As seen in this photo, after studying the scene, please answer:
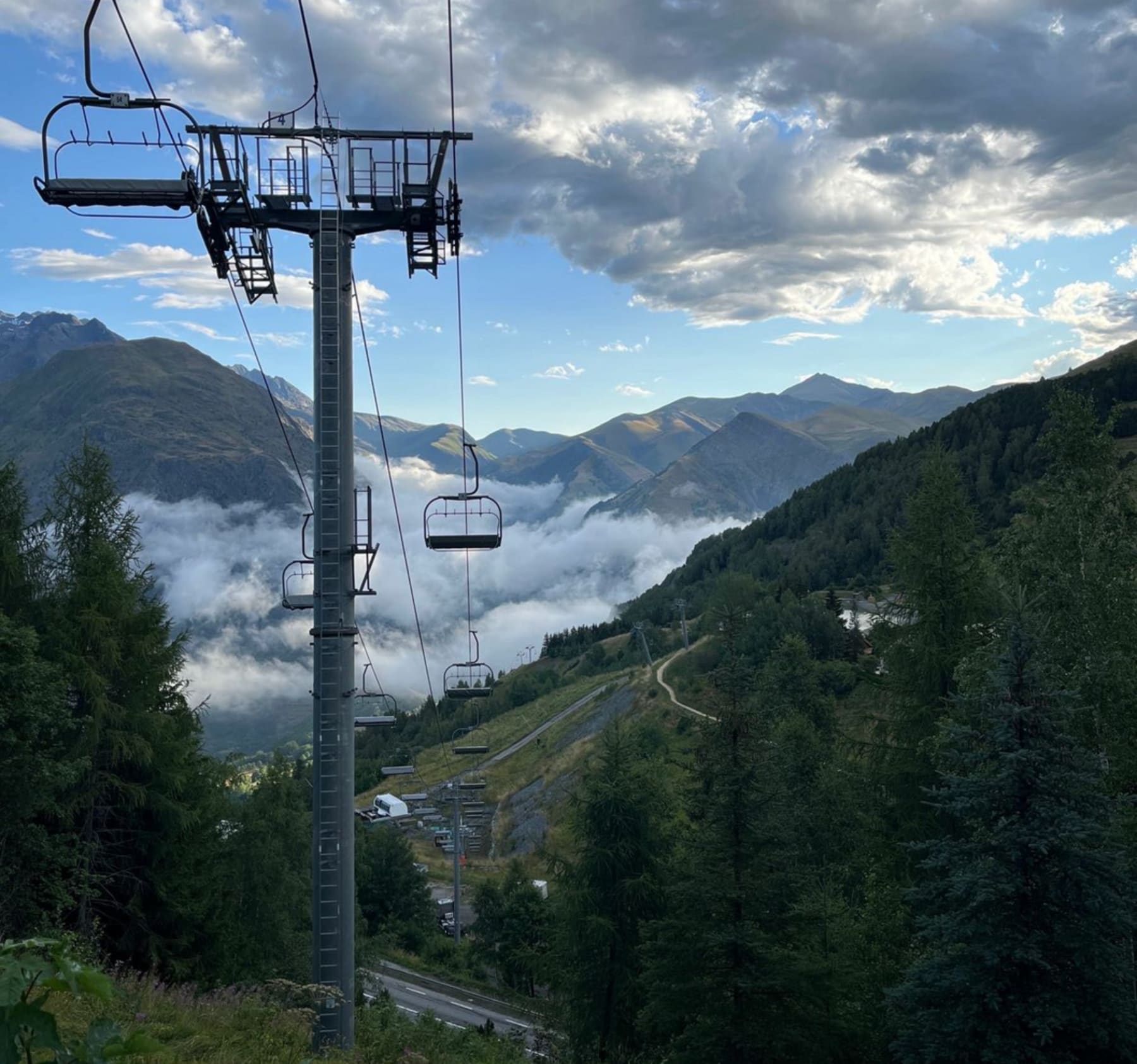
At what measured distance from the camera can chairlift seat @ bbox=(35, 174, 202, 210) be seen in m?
11.6

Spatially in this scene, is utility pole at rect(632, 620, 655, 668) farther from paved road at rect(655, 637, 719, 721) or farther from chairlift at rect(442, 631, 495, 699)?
chairlift at rect(442, 631, 495, 699)

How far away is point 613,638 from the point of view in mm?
156125

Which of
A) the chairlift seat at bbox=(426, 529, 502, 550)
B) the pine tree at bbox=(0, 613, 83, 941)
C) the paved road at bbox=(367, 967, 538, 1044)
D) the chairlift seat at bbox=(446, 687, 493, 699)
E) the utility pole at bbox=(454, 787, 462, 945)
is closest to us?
the chairlift seat at bbox=(426, 529, 502, 550)

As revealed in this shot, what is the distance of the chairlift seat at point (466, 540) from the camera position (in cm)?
1465

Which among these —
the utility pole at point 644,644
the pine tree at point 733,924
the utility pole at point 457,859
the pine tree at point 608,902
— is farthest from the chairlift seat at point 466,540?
the utility pole at point 644,644

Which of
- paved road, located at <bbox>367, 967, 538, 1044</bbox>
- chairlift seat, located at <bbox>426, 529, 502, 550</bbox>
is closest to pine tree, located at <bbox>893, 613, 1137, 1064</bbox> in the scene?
chairlift seat, located at <bbox>426, 529, 502, 550</bbox>

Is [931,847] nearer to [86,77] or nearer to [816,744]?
[86,77]

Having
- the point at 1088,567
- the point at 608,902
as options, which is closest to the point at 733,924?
the point at 608,902

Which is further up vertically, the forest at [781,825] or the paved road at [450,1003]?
the forest at [781,825]

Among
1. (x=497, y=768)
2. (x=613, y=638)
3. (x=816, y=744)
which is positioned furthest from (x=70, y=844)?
(x=613, y=638)

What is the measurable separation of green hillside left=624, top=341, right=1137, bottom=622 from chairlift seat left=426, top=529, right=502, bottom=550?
9557 cm

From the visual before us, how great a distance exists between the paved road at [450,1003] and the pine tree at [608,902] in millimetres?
12957

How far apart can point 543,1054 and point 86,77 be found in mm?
27304

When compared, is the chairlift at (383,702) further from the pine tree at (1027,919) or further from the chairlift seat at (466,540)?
the pine tree at (1027,919)
